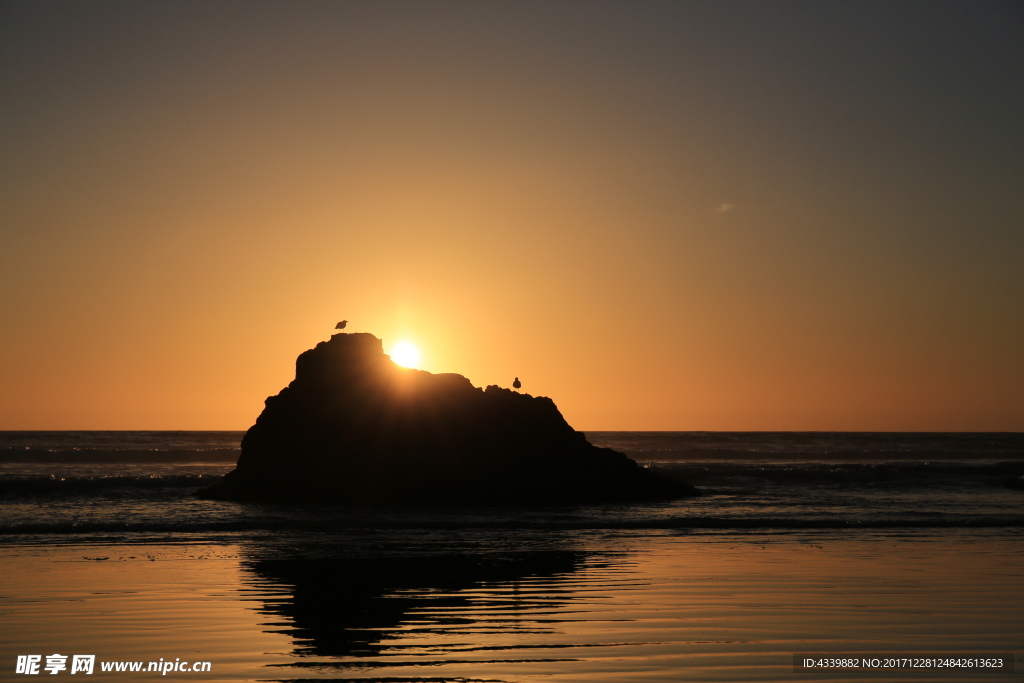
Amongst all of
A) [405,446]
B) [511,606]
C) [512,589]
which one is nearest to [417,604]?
[511,606]

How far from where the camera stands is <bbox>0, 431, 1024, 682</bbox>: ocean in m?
10.6

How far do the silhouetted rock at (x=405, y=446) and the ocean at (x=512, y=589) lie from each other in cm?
163

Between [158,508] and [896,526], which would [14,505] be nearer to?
[158,508]

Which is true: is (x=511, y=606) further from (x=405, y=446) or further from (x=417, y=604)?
(x=405, y=446)

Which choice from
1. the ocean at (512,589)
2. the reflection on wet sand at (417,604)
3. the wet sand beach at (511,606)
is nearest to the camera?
the wet sand beach at (511,606)

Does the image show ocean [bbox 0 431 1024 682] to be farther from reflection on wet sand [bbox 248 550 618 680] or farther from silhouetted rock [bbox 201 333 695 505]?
silhouetted rock [bbox 201 333 695 505]

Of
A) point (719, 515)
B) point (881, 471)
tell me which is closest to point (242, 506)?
point (719, 515)

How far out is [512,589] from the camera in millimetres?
15469

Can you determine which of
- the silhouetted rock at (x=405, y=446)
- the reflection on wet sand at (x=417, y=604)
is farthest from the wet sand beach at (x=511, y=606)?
the silhouetted rock at (x=405, y=446)

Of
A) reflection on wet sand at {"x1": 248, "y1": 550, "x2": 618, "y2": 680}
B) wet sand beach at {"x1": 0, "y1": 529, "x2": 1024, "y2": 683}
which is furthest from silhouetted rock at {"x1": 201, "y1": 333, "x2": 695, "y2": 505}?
reflection on wet sand at {"x1": 248, "y1": 550, "x2": 618, "y2": 680}

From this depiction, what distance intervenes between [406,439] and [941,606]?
22.4 meters

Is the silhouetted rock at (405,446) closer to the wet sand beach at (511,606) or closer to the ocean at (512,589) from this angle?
the ocean at (512,589)

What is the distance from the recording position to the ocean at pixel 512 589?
10.6 metres

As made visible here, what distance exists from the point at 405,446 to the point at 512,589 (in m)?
17.9
